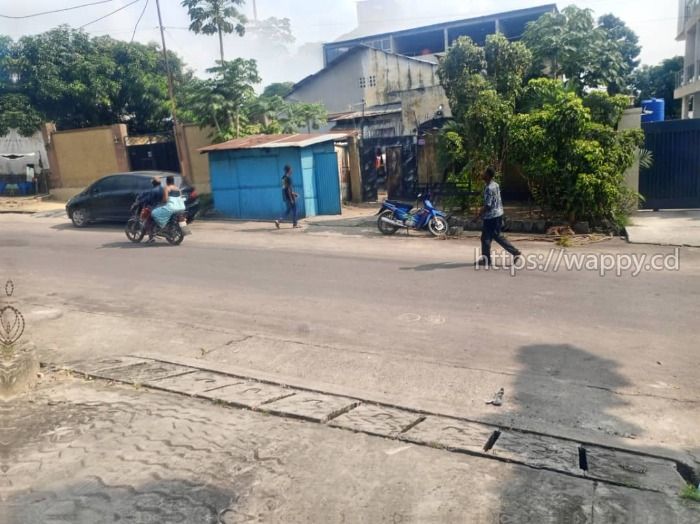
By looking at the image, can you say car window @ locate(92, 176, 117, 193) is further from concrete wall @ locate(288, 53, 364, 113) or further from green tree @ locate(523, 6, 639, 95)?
concrete wall @ locate(288, 53, 364, 113)

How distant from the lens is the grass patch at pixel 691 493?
3.47m

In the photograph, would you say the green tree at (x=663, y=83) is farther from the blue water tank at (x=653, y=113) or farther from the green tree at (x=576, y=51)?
the green tree at (x=576, y=51)

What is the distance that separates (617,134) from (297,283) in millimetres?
7594

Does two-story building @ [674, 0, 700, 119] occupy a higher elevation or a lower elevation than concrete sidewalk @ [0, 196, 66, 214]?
higher

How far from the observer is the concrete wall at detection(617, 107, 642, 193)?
13613 mm

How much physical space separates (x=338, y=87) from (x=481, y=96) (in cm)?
2300

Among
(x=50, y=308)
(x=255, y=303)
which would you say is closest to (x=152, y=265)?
(x=50, y=308)

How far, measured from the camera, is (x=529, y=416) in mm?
4750

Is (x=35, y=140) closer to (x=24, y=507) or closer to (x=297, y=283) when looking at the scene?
(x=297, y=283)

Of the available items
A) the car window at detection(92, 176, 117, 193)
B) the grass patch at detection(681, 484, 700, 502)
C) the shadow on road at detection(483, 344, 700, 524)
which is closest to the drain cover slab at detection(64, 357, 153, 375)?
the shadow on road at detection(483, 344, 700, 524)

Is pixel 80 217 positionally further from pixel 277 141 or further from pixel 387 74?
pixel 387 74

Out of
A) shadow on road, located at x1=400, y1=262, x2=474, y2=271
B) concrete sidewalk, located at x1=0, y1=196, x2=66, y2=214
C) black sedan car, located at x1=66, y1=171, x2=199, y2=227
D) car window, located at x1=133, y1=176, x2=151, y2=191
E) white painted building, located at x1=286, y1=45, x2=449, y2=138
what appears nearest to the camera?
shadow on road, located at x1=400, y1=262, x2=474, y2=271

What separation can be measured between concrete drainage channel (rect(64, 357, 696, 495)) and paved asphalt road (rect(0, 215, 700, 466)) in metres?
0.22

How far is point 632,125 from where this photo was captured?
13.8m
